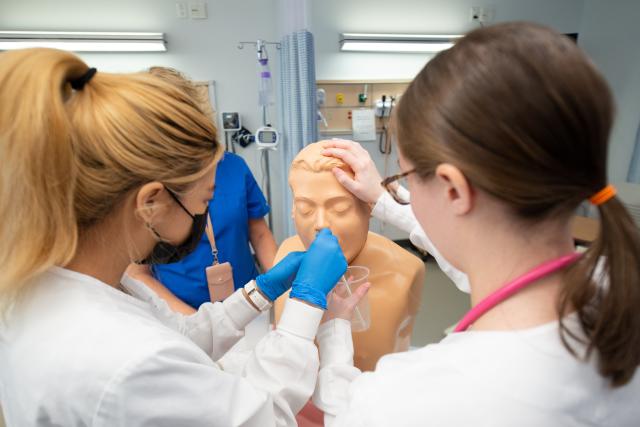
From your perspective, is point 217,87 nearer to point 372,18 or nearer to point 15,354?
point 372,18

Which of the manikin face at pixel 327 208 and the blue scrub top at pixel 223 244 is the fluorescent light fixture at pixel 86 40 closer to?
the blue scrub top at pixel 223 244

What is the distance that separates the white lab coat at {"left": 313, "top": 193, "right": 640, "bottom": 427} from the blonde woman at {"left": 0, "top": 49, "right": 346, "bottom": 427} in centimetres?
30

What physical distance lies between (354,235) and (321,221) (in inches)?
4.5

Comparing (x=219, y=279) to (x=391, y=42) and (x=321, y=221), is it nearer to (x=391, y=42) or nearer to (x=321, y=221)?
(x=321, y=221)

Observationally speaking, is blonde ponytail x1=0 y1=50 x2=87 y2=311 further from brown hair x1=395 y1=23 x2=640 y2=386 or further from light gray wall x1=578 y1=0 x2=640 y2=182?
light gray wall x1=578 y1=0 x2=640 y2=182

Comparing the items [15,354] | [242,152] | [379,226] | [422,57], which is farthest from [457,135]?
[422,57]

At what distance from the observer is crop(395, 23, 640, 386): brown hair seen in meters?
0.41

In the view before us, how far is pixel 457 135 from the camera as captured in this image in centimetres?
46

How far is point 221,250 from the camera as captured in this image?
1.52 meters

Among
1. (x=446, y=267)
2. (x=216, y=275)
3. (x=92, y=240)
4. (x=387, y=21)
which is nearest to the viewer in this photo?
(x=92, y=240)

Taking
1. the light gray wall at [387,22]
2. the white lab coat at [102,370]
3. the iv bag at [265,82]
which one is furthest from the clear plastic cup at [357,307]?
the light gray wall at [387,22]

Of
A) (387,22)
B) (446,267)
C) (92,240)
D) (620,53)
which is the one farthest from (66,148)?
(620,53)

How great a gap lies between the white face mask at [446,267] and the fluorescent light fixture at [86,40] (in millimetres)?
2424

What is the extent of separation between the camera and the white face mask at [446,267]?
92cm
